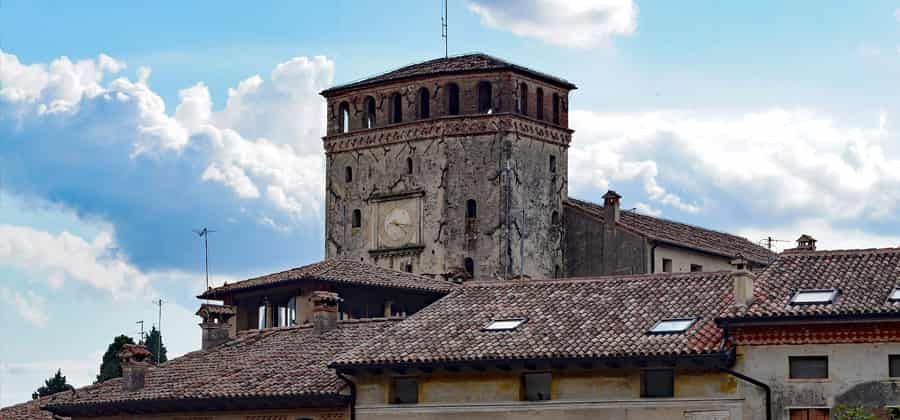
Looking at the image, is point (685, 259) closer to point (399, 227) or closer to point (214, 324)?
point (399, 227)

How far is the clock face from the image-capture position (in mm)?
75312

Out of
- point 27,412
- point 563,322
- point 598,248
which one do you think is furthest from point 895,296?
point 598,248

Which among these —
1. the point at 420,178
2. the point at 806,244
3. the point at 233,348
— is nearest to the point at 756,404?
the point at 233,348

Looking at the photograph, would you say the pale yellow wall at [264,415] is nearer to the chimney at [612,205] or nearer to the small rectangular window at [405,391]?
the small rectangular window at [405,391]

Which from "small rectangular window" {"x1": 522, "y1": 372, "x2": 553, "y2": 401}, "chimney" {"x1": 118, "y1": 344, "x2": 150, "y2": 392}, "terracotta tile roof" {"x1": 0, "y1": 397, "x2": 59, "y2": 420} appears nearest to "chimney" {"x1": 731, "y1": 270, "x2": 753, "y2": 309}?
"small rectangular window" {"x1": 522, "y1": 372, "x2": 553, "y2": 401}

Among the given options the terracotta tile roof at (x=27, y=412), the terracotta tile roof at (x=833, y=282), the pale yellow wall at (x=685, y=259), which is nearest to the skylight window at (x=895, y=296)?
the terracotta tile roof at (x=833, y=282)

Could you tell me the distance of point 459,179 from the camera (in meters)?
74.8

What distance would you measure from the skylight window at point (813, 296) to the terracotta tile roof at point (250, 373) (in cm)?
1044

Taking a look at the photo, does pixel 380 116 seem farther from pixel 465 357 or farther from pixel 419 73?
pixel 465 357

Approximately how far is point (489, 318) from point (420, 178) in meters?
29.5

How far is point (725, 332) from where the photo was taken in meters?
41.6

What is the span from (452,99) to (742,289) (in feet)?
111

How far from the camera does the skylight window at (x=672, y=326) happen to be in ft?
140

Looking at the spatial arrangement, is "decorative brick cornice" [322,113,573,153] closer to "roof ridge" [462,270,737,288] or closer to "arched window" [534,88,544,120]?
"arched window" [534,88,544,120]
